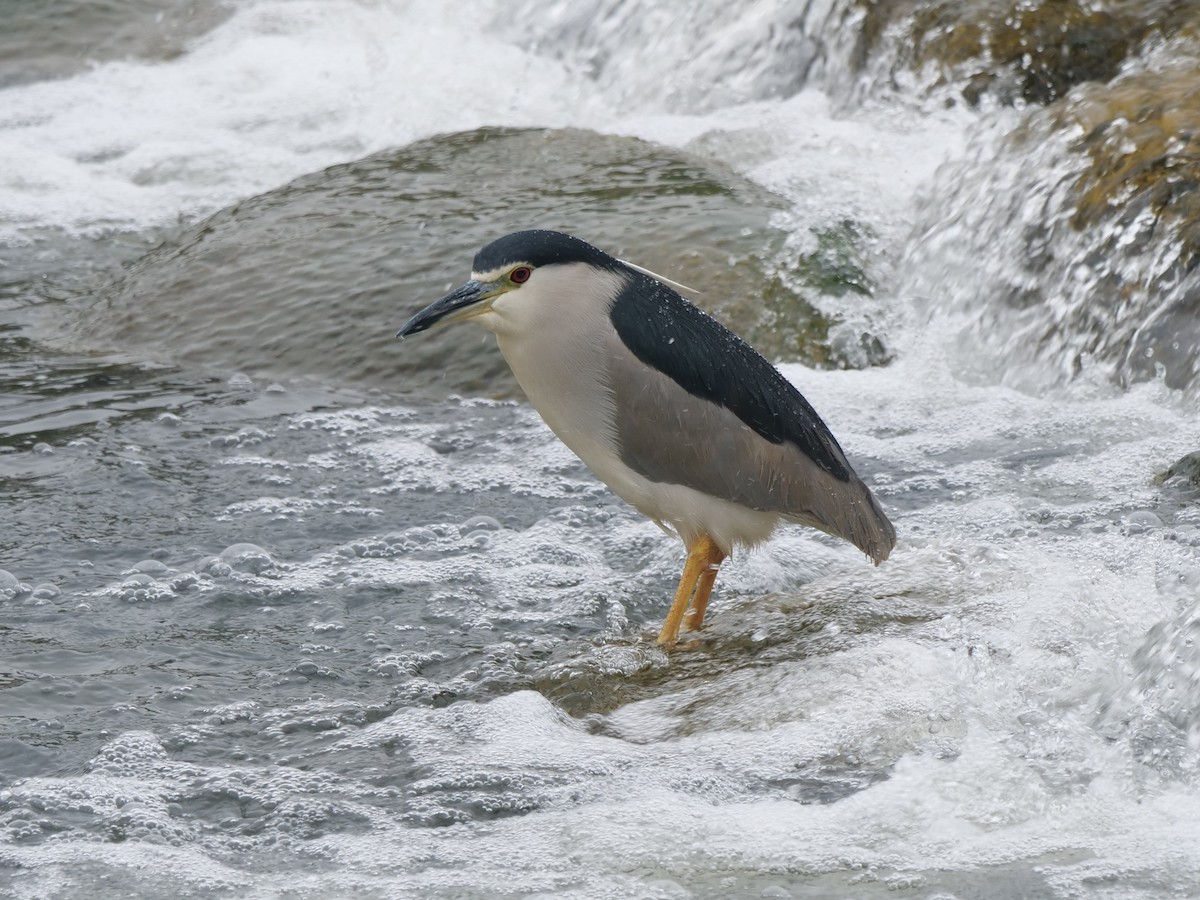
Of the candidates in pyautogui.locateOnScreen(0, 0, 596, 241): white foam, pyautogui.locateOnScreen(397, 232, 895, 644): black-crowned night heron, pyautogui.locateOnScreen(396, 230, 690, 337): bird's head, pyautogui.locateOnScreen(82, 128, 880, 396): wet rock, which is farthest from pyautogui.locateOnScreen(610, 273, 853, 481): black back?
pyautogui.locateOnScreen(0, 0, 596, 241): white foam

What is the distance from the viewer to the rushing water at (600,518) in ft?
10.5

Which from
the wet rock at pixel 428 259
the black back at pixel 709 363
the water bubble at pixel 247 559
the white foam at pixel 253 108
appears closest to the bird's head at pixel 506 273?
the black back at pixel 709 363

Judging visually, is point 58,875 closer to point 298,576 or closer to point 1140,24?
point 298,576

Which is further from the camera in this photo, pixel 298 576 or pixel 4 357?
pixel 4 357

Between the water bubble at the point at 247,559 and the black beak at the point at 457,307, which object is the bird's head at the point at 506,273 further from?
the water bubble at the point at 247,559

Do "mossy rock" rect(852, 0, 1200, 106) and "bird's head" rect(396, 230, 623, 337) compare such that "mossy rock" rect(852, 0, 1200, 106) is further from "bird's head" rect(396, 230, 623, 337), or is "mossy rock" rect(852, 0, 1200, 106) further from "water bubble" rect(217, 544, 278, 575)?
"water bubble" rect(217, 544, 278, 575)

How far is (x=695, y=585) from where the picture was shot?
4.34 metres

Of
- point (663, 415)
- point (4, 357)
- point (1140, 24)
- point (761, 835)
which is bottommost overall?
point (4, 357)

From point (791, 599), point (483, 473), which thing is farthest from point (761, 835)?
point (483, 473)

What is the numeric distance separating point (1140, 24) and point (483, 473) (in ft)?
13.6

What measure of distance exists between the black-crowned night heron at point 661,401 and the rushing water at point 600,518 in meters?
0.28

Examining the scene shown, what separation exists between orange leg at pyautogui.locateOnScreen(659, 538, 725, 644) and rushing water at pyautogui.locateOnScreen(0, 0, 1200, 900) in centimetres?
9

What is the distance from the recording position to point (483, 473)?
5.42m

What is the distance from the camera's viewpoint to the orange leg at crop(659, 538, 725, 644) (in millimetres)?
4168
